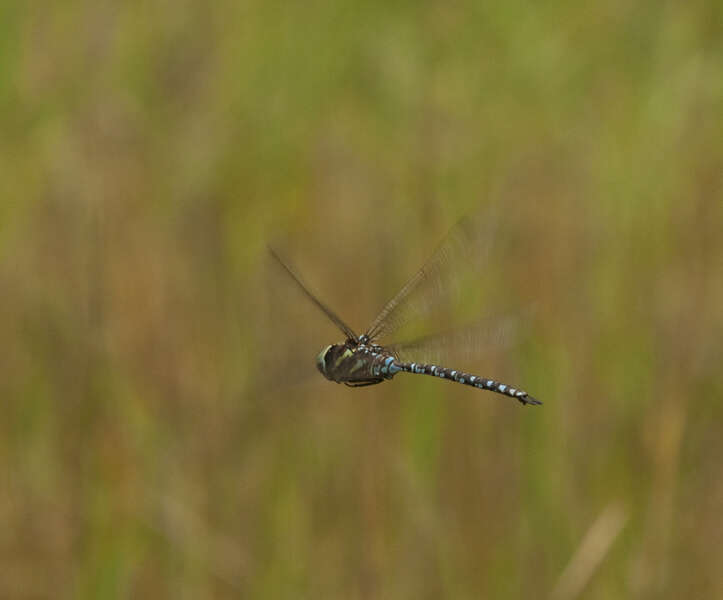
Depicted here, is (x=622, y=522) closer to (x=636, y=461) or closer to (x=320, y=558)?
(x=636, y=461)

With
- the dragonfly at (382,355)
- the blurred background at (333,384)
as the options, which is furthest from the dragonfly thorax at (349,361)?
the blurred background at (333,384)

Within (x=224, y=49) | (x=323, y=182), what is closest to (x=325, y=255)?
(x=323, y=182)

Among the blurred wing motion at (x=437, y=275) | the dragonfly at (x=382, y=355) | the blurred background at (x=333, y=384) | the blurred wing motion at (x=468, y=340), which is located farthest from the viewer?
the blurred background at (x=333, y=384)

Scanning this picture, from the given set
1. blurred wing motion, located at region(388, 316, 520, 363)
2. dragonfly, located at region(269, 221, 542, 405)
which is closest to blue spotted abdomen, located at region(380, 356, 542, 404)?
dragonfly, located at region(269, 221, 542, 405)

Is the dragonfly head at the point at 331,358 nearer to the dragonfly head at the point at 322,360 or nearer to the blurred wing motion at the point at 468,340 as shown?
the dragonfly head at the point at 322,360

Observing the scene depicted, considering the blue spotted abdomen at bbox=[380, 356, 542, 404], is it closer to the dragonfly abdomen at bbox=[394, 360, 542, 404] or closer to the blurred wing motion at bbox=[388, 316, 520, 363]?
the dragonfly abdomen at bbox=[394, 360, 542, 404]

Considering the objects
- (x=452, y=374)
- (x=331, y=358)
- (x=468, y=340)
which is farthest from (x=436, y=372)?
(x=468, y=340)
